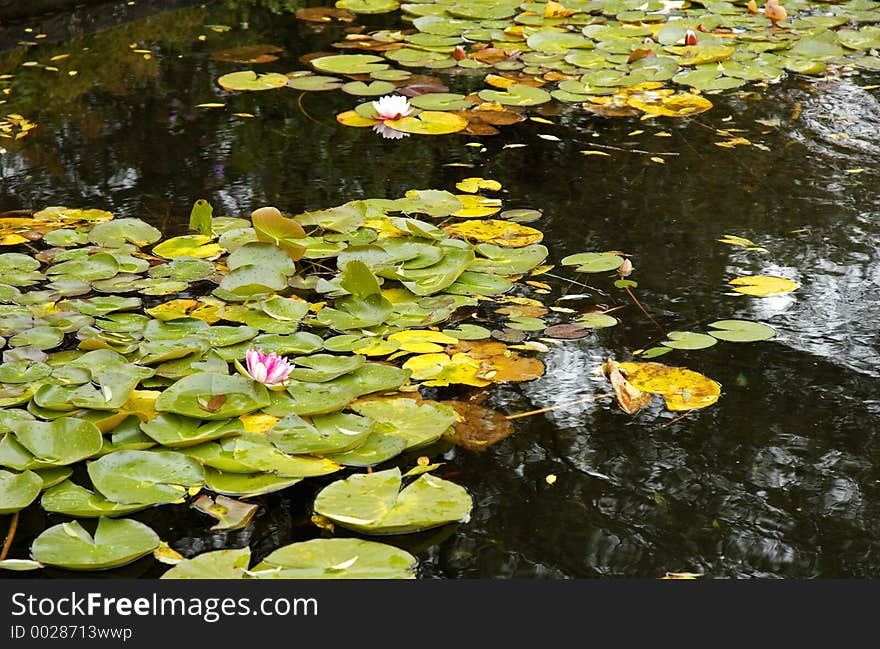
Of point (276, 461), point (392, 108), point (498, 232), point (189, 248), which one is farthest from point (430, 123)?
point (276, 461)

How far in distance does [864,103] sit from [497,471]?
2.48m

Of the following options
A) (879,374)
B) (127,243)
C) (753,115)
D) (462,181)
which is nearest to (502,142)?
(462,181)

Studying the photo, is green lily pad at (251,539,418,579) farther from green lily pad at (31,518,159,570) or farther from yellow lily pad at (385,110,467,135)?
yellow lily pad at (385,110,467,135)

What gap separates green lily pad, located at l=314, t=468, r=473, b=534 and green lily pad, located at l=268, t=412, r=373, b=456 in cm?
8

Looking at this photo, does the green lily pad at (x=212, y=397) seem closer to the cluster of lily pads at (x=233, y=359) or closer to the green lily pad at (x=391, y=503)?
the cluster of lily pads at (x=233, y=359)

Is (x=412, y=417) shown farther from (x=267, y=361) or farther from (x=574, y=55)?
(x=574, y=55)

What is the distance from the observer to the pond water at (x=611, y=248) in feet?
4.80

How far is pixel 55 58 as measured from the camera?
3918mm

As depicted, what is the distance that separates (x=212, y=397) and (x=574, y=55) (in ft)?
8.95

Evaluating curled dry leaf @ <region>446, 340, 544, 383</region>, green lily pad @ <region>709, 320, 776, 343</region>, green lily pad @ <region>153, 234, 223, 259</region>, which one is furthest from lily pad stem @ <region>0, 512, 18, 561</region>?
green lily pad @ <region>709, 320, 776, 343</region>

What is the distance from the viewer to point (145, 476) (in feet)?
4.96

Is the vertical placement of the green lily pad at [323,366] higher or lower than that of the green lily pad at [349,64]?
lower

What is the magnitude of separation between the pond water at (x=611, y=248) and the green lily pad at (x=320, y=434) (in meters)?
0.08

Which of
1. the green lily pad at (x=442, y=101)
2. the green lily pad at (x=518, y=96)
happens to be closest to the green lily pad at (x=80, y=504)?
the green lily pad at (x=442, y=101)
